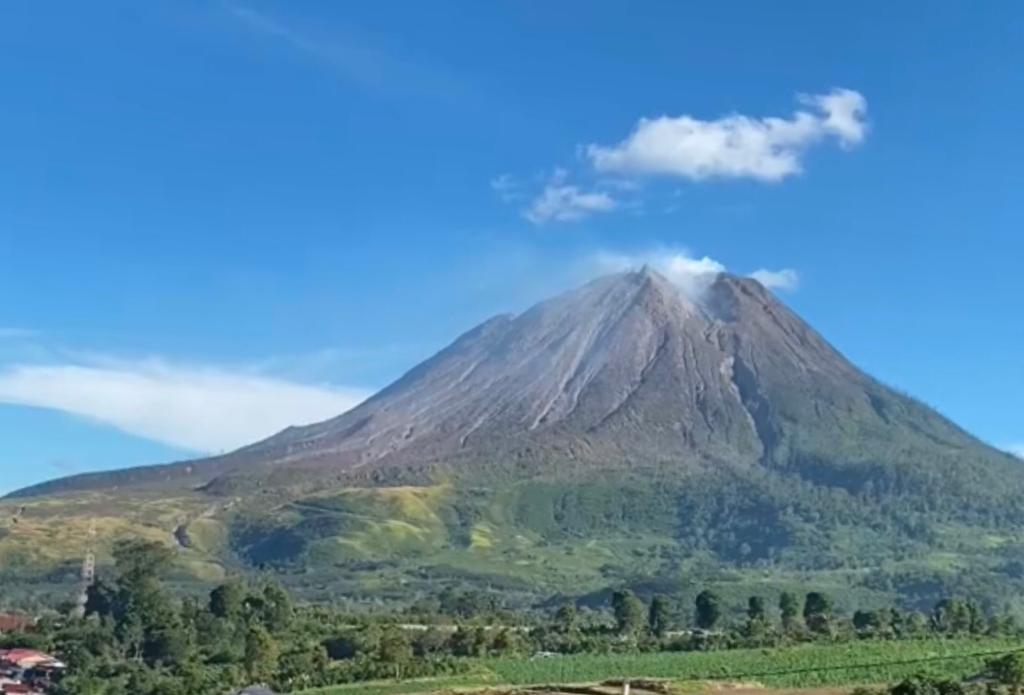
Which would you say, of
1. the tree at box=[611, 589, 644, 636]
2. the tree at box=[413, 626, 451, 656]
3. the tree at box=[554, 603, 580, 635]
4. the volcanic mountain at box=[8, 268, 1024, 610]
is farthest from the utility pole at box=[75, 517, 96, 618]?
the tree at box=[611, 589, 644, 636]

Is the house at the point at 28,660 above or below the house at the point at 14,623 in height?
below

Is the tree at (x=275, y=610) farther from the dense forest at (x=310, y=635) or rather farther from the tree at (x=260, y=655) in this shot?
the tree at (x=260, y=655)

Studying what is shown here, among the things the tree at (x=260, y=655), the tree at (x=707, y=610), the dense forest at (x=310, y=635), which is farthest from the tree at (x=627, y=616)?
the tree at (x=260, y=655)

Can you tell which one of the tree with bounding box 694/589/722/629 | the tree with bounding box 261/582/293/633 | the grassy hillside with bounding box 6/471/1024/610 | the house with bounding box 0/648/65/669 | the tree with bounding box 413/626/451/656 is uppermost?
the grassy hillside with bounding box 6/471/1024/610

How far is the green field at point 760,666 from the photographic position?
45094 millimetres

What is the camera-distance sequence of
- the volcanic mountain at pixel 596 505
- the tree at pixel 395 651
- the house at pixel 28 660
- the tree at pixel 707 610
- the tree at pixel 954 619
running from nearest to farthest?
the tree at pixel 395 651
the house at pixel 28 660
the tree at pixel 954 619
the tree at pixel 707 610
the volcanic mountain at pixel 596 505

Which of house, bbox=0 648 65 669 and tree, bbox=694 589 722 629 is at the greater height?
tree, bbox=694 589 722 629

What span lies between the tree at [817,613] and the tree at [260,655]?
2590 cm

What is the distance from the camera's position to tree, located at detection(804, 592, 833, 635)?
66750 mm

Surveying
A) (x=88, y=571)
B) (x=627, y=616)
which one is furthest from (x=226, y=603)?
(x=88, y=571)

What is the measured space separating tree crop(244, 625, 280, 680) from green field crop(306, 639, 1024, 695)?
297 inches

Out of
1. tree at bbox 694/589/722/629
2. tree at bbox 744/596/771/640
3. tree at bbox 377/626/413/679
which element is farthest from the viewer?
tree at bbox 694/589/722/629

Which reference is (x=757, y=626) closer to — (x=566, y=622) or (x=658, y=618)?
(x=658, y=618)

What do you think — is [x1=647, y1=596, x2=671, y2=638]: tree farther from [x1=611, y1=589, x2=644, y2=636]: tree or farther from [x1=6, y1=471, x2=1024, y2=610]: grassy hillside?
[x1=6, y1=471, x2=1024, y2=610]: grassy hillside
